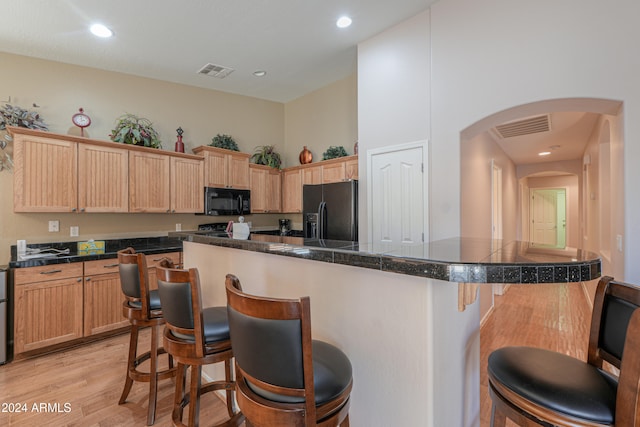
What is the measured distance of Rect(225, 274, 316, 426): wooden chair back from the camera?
89 cm

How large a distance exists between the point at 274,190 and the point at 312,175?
95 cm

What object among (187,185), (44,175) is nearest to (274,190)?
(187,185)

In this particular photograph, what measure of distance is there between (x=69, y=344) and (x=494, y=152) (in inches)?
248

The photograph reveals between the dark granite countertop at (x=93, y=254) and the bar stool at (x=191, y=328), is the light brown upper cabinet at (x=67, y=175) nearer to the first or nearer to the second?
the dark granite countertop at (x=93, y=254)

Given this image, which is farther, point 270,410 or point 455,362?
point 455,362

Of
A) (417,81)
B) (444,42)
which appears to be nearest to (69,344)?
(417,81)

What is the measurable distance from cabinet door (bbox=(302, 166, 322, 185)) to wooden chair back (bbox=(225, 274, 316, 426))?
386cm

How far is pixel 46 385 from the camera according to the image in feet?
8.09

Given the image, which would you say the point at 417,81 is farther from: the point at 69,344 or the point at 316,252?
the point at 69,344

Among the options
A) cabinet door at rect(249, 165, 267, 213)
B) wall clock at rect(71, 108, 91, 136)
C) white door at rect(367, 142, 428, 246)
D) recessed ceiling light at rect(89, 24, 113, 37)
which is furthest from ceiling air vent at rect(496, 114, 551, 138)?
wall clock at rect(71, 108, 91, 136)

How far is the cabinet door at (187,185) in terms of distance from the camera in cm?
423

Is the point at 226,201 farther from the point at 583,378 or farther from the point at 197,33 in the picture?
the point at 583,378

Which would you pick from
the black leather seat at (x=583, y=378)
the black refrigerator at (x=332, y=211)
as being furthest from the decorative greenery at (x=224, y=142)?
the black leather seat at (x=583, y=378)

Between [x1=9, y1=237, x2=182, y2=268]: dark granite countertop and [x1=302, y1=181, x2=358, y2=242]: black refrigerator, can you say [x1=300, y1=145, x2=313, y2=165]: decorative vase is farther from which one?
[x1=9, y1=237, x2=182, y2=268]: dark granite countertop
